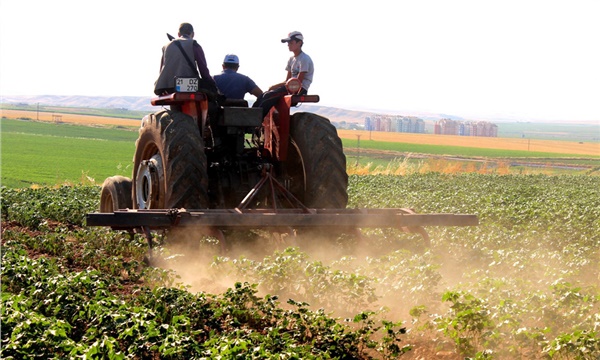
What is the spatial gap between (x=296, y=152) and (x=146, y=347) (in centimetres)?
466

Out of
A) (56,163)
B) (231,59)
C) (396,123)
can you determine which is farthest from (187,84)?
(396,123)

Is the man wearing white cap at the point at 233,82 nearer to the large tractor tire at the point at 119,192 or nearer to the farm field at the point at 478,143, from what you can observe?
the large tractor tire at the point at 119,192

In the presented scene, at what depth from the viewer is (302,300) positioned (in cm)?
693

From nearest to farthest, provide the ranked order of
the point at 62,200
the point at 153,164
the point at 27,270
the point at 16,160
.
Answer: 1. the point at 27,270
2. the point at 153,164
3. the point at 62,200
4. the point at 16,160

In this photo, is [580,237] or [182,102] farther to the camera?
[580,237]

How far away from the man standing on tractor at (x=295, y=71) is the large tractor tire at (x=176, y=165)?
99 cm

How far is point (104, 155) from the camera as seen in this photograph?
4200 centimetres

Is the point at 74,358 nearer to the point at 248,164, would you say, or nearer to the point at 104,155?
the point at 248,164

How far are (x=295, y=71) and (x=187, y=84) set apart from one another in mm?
1369

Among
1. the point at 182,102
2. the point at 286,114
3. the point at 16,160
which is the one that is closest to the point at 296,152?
the point at 286,114

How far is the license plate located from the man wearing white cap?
0.93m

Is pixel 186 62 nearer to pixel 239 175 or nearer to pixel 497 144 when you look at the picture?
pixel 239 175

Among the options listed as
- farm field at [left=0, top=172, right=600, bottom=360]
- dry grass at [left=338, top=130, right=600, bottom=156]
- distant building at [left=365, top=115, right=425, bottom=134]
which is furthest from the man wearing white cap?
distant building at [left=365, top=115, right=425, bottom=134]

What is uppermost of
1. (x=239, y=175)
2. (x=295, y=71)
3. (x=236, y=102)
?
(x=295, y=71)
